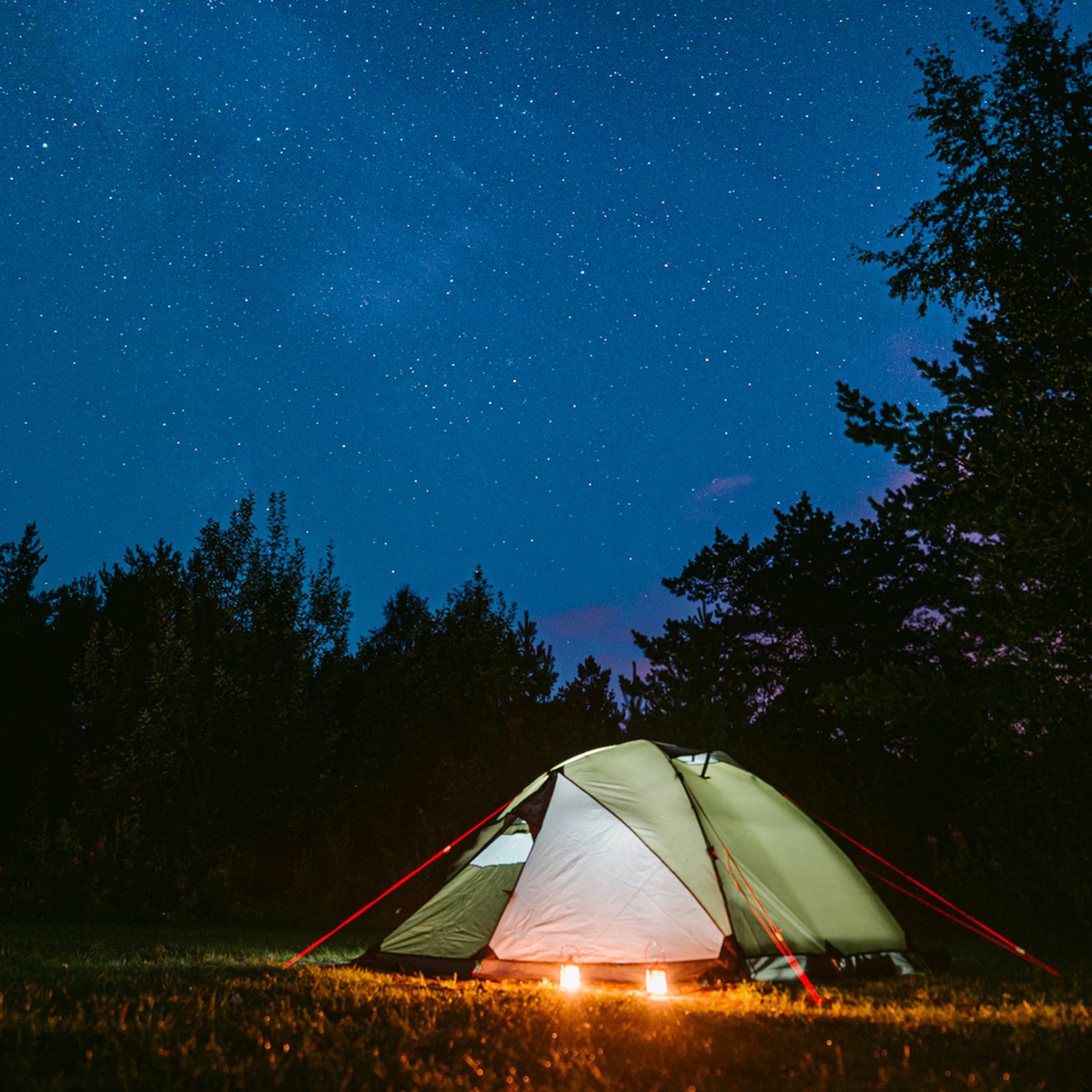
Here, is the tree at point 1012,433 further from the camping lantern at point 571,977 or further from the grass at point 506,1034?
the camping lantern at point 571,977

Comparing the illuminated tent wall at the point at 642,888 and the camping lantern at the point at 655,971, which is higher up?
the illuminated tent wall at the point at 642,888

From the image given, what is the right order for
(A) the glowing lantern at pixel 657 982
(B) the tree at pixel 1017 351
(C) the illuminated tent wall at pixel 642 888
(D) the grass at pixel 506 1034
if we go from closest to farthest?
(D) the grass at pixel 506 1034, (A) the glowing lantern at pixel 657 982, (C) the illuminated tent wall at pixel 642 888, (B) the tree at pixel 1017 351

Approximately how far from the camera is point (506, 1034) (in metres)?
4.12

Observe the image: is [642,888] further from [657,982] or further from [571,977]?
[571,977]

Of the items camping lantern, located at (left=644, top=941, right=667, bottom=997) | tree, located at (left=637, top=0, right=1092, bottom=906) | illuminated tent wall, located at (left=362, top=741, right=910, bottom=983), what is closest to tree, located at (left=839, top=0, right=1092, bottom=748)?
tree, located at (left=637, top=0, right=1092, bottom=906)

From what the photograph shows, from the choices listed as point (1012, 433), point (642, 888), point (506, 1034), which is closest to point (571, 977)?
point (642, 888)

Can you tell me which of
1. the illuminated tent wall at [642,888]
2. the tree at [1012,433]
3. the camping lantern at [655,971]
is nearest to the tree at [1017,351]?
the tree at [1012,433]

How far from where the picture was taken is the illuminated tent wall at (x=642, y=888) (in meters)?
6.35

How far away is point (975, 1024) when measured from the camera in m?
4.57

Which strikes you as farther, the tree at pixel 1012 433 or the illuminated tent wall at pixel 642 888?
the tree at pixel 1012 433

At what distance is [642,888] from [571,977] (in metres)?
1.07

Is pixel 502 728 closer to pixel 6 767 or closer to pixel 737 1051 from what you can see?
pixel 6 767

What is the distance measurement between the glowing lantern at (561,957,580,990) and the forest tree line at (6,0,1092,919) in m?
7.17

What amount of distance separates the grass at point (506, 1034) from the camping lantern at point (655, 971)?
0.21 metres
